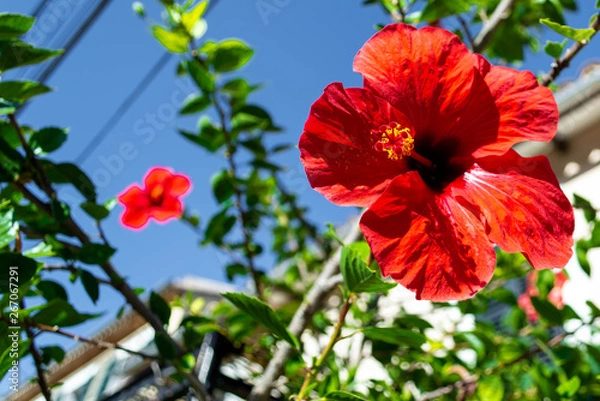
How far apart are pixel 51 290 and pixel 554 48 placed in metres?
1.24

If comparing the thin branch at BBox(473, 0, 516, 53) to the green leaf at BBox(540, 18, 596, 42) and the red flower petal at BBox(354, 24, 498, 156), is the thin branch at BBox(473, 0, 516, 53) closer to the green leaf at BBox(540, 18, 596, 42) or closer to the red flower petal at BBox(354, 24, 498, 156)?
the green leaf at BBox(540, 18, 596, 42)

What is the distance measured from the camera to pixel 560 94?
4406 millimetres

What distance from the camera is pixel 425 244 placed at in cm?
87

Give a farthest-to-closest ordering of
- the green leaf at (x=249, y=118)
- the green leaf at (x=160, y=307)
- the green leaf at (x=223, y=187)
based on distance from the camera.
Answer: the green leaf at (x=223, y=187)
the green leaf at (x=249, y=118)
the green leaf at (x=160, y=307)

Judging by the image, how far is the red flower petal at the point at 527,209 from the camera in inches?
33.9

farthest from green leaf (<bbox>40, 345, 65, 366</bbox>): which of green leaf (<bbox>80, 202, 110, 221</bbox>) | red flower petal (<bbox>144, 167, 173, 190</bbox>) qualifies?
red flower petal (<bbox>144, 167, 173, 190</bbox>)

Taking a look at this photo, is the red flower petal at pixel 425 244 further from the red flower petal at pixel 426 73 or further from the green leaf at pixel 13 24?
the green leaf at pixel 13 24

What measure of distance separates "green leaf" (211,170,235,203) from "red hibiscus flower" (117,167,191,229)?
59 cm

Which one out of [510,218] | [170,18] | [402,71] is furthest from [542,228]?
[170,18]

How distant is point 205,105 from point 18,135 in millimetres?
698

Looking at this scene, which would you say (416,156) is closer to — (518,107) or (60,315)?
(518,107)

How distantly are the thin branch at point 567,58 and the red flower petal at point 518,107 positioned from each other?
1.07 ft

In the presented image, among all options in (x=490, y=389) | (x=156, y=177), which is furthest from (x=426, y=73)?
(x=156, y=177)

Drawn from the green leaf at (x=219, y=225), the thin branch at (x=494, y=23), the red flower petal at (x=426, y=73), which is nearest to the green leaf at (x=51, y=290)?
the green leaf at (x=219, y=225)
